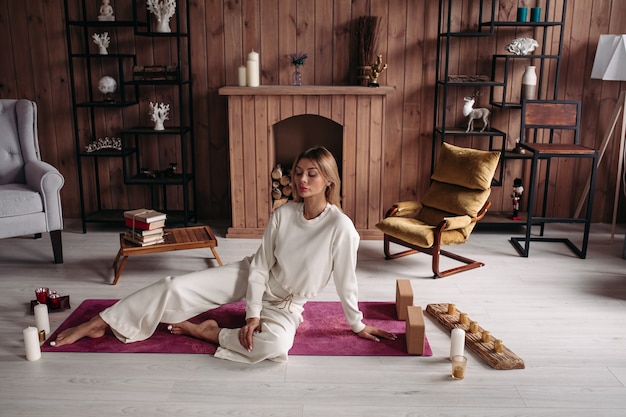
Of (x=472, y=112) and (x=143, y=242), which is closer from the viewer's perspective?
(x=143, y=242)

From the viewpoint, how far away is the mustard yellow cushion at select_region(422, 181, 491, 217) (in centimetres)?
407

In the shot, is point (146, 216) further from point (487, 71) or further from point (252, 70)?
point (487, 71)

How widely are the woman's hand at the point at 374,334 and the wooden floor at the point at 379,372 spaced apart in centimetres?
16

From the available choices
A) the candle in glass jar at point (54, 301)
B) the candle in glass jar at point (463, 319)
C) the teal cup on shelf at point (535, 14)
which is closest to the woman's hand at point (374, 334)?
the candle in glass jar at point (463, 319)

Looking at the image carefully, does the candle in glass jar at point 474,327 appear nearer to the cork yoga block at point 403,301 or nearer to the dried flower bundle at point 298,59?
the cork yoga block at point 403,301

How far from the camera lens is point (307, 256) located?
2.84 m

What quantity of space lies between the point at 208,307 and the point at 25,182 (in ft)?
6.77

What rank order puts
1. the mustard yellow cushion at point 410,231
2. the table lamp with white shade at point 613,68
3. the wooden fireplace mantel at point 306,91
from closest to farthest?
the mustard yellow cushion at point 410,231 < the table lamp with white shade at point 613,68 < the wooden fireplace mantel at point 306,91

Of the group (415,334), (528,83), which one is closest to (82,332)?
(415,334)

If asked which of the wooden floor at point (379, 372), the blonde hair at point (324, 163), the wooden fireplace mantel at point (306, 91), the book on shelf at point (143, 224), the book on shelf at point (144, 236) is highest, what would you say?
the wooden fireplace mantel at point (306, 91)

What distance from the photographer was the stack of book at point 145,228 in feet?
12.0

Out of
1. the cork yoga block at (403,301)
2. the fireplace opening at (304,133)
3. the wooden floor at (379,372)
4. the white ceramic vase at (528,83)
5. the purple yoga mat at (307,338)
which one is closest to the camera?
the wooden floor at (379,372)

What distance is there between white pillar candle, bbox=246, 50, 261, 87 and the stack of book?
4.50 feet

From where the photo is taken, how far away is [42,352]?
9.29 ft
